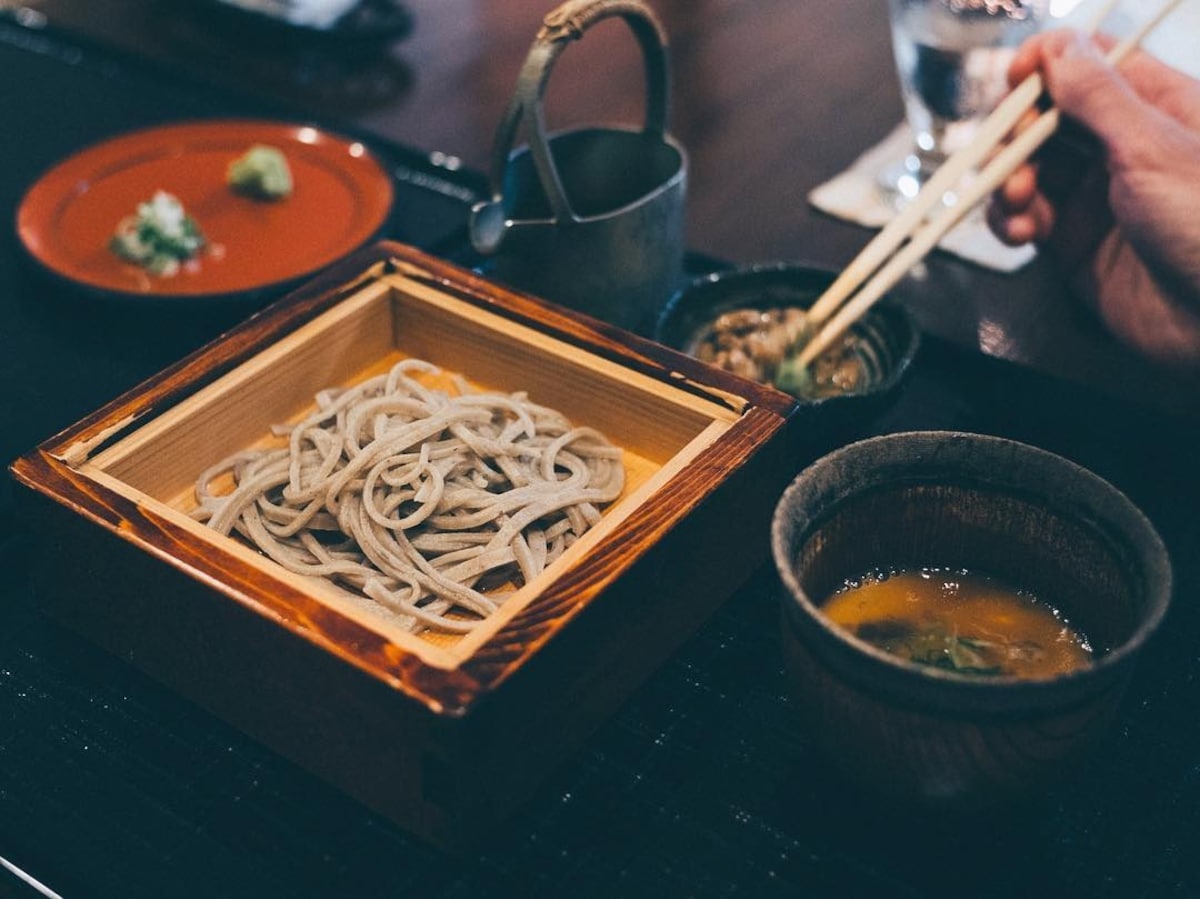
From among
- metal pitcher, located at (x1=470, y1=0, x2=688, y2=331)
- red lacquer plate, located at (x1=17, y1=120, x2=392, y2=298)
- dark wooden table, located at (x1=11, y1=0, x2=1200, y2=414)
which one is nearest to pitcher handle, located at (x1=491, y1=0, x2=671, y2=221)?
metal pitcher, located at (x1=470, y1=0, x2=688, y2=331)

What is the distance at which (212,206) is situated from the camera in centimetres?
214

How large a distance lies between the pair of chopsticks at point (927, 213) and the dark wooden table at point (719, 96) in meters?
0.23

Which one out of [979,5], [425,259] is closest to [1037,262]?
[979,5]

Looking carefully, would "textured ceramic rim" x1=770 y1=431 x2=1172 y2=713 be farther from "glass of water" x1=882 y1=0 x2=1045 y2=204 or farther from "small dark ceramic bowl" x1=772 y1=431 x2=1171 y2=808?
"glass of water" x1=882 y1=0 x2=1045 y2=204

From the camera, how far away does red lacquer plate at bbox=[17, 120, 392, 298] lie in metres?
1.95

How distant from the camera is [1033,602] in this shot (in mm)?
1282

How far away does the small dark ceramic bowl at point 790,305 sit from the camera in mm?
1630

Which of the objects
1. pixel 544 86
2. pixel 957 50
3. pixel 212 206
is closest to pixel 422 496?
pixel 544 86

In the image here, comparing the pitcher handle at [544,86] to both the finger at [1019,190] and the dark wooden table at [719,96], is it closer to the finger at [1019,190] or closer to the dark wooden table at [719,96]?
the dark wooden table at [719,96]

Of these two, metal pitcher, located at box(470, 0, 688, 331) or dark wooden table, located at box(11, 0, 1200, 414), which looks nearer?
metal pitcher, located at box(470, 0, 688, 331)

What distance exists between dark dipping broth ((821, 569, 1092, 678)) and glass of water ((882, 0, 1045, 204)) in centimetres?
105

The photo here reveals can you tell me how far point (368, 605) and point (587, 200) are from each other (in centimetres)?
81

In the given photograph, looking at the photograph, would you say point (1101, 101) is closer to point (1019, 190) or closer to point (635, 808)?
point (1019, 190)

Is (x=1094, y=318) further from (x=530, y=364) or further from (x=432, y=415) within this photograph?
(x=432, y=415)
